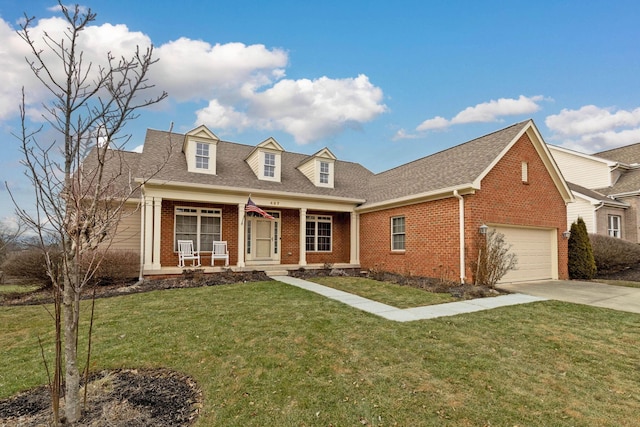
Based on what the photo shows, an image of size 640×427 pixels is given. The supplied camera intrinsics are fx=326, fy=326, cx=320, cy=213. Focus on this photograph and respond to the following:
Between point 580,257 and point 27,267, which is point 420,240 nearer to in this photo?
point 580,257

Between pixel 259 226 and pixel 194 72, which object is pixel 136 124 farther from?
pixel 259 226

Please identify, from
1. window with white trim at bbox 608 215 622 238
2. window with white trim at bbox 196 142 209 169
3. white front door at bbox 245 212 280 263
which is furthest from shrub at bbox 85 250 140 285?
window with white trim at bbox 608 215 622 238

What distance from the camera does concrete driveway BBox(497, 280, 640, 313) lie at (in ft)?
25.6

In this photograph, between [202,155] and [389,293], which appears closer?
[389,293]

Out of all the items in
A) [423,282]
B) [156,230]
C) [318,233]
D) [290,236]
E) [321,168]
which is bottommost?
[423,282]

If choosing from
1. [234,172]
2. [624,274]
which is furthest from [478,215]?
[234,172]

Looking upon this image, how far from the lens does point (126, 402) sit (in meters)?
3.38

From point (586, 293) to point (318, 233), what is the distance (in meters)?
9.94

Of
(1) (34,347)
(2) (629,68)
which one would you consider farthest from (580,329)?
(2) (629,68)

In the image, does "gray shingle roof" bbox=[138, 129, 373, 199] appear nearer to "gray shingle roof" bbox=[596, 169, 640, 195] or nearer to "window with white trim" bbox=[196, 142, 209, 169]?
"window with white trim" bbox=[196, 142, 209, 169]

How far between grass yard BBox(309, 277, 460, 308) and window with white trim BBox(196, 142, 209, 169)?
6.40m

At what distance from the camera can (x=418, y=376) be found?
12.5ft

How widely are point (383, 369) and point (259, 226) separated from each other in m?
10.9

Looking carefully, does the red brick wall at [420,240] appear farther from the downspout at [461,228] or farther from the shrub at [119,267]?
the shrub at [119,267]
